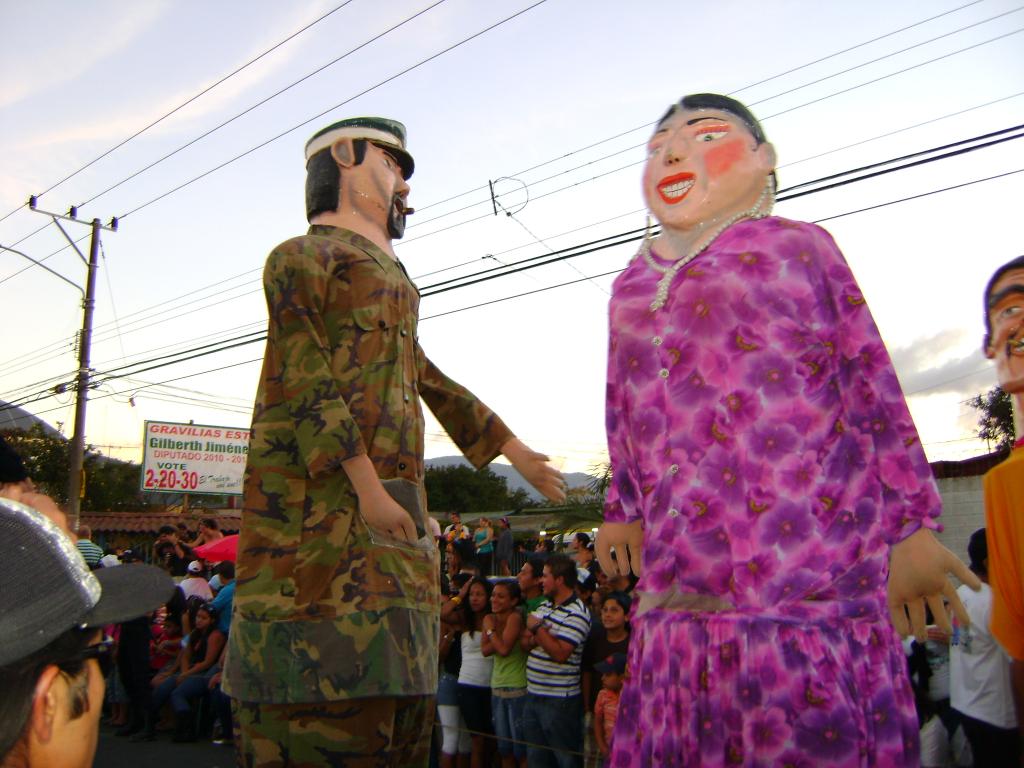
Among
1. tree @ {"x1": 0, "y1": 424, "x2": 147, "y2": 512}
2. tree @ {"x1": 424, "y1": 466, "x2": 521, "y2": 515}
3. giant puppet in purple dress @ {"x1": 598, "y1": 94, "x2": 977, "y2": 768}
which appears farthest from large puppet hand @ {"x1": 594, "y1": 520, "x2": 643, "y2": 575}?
tree @ {"x1": 424, "y1": 466, "x2": 521, "y2": 515}

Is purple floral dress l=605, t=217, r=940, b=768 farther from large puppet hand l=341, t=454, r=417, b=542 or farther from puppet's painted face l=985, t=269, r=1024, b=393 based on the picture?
puppet's painted face l=985, t=269, r=1024, b=393

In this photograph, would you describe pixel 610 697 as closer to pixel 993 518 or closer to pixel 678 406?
pixel 993 518

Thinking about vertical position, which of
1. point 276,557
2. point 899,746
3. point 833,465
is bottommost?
point 899,746

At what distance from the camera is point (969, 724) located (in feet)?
14.5

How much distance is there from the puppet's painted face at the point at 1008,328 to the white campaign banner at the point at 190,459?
27.2 metres

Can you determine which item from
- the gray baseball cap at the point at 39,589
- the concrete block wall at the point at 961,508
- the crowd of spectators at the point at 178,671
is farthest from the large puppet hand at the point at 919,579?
the concrete block wall at the point at 961,508

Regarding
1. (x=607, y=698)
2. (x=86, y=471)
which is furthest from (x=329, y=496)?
Answer: (x=86, y=471)

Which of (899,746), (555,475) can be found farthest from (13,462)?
(899,746)

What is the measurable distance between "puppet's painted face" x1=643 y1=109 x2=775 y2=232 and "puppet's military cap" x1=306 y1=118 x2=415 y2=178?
0.86 m

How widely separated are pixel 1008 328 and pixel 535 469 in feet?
4.56

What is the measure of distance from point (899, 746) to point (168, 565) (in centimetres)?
1230

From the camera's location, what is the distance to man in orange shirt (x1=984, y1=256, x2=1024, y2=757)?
263 centimetres

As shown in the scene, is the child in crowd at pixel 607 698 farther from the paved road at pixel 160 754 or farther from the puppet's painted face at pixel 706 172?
the paved road at pixel 160 754

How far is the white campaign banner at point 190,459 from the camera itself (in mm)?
28453
